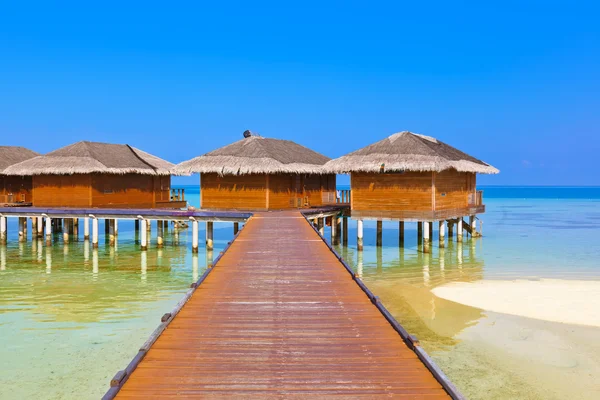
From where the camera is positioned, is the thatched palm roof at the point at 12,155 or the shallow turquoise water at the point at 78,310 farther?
the thatched palm roof at the point at 12,155

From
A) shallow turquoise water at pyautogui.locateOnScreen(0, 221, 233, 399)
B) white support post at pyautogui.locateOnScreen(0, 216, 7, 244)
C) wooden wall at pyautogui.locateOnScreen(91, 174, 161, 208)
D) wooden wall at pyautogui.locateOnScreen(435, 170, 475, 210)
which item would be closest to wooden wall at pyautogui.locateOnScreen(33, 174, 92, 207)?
wooden wall at pyautogui.locateOnScreen(91, 174, 161, 208)

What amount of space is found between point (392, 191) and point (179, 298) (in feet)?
38.4

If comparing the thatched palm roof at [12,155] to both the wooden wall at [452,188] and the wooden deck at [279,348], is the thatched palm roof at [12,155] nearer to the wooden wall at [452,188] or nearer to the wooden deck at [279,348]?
the wooden wall at [452,188]

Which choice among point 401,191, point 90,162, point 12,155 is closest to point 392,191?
point 401,191

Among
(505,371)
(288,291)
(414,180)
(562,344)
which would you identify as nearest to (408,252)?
(414,180)

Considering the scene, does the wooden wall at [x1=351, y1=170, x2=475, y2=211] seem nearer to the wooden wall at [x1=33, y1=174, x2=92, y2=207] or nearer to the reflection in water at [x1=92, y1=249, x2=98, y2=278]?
the reflection in water at [x1=92, y1=249, x2=98, y2=278]

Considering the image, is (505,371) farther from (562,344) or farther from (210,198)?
(210,198)

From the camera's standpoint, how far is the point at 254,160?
2436 cm

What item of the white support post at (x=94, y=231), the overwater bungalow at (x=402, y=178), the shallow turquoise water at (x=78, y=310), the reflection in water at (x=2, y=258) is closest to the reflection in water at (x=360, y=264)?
the overwater bungalow at (x=402, y=178)

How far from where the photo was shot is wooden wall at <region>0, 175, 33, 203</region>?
31.9 meters

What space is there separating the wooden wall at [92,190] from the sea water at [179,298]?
279 centimetres

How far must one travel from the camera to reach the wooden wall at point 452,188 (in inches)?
930

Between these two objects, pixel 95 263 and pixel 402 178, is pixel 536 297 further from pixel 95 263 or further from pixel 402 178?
pixel 95 263

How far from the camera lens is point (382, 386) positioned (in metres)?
4.79
